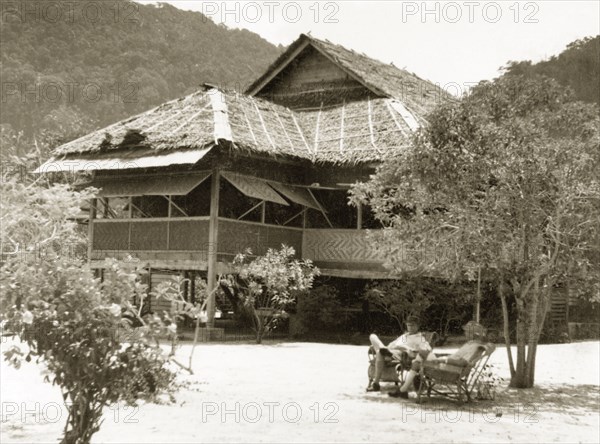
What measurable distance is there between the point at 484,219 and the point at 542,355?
584 cm

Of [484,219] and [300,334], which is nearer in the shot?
[484,219]

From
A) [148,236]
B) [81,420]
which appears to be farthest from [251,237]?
[81,420]

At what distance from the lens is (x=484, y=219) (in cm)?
1002

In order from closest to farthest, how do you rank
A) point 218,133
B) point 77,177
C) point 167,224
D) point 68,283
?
point 68,283 → point 218,133 → point 167,224 → point 77,177

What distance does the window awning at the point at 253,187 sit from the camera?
16719mm

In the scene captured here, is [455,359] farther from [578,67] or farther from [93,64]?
[93,64]

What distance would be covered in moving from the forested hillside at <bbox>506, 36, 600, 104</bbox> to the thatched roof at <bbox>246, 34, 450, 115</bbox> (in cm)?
636

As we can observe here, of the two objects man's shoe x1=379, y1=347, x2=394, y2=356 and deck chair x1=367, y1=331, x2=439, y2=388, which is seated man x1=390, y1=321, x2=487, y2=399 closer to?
deck chair x1=367, y1=331, x2=439, y2=388

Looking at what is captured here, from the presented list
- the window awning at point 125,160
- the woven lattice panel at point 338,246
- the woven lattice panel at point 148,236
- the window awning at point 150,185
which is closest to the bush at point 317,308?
the woven lattice panel at point 338,246

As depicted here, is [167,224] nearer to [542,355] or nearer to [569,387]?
[542,355]

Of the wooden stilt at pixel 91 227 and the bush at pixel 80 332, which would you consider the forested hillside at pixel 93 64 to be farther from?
the bush at pixel 80 332

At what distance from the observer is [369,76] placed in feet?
70.2

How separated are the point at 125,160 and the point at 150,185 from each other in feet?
2.44

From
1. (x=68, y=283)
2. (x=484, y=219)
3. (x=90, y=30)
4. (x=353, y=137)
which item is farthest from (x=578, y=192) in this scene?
(x=90, y=30)
